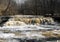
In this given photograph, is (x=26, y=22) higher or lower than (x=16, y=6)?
lower

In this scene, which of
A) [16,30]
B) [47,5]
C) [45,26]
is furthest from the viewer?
[47,5]

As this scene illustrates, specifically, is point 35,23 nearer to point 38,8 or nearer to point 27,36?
point 38,8

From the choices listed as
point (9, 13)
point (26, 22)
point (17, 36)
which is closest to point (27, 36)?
point (17, 36)

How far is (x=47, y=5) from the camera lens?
10.9 ft

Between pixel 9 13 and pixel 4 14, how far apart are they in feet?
0.36

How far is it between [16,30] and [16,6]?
0.67m

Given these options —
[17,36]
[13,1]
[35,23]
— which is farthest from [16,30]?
[13,1]

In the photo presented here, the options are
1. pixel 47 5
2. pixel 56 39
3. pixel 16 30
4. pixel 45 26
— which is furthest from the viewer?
pixel 47 5

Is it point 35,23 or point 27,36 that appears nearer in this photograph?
point 27,36

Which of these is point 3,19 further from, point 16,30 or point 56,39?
point 56,39

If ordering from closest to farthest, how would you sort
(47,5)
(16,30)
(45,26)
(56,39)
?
(56,39)
(16,30)
(45,26)
(47,5)

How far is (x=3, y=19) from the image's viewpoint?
3164 millimetres

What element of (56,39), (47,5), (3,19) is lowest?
(56,39)

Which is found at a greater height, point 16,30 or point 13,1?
point 13,1
